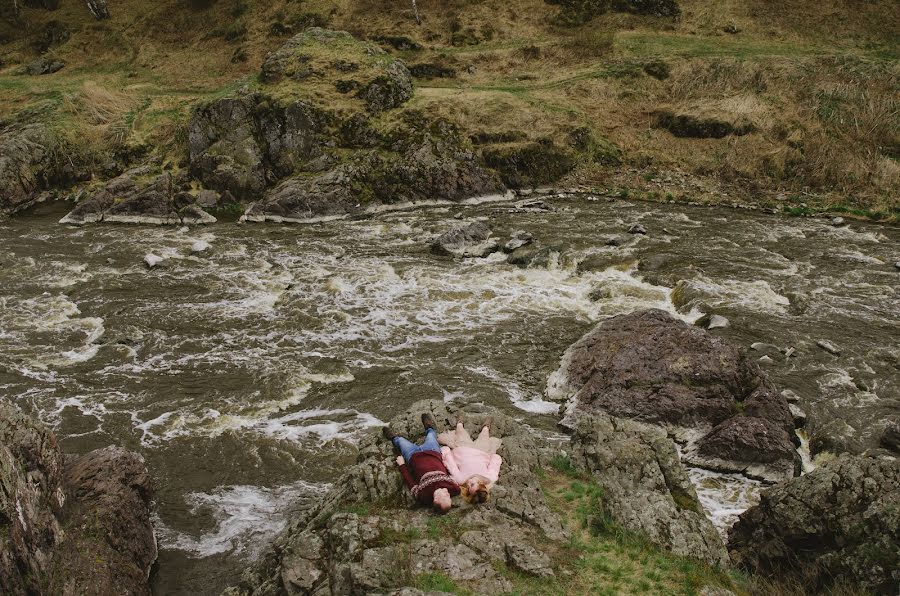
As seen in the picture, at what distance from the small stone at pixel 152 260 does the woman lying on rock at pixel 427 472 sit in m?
19.9

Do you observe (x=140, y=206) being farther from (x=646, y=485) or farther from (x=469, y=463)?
(x=646, y=485)

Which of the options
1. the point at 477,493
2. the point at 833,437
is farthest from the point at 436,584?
the point at 833,437

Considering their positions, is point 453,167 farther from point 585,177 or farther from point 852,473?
point 852,473

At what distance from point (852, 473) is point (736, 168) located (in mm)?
30621

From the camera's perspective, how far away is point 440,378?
16.3 meters

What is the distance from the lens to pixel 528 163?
36.8 m

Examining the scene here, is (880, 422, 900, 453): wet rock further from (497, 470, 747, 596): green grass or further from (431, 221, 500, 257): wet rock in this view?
(431, 221, 500, 257): wet rock

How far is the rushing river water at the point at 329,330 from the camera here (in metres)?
12.9

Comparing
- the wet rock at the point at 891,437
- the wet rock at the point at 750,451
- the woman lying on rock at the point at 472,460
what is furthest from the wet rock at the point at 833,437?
the woman lying on rock at the point at 472,460

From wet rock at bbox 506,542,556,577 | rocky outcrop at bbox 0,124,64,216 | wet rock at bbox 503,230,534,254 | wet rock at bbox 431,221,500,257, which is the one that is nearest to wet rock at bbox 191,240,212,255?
wet rock at bbox 431,221,500,257

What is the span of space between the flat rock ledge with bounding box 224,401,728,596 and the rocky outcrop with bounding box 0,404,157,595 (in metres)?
2.44

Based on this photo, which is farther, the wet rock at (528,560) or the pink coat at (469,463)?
the pink coat at (469,463)

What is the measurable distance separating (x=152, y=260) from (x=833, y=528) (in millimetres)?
25910

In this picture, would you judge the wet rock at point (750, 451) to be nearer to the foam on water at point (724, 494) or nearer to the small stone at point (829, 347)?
the foam on water at point (724, 494)
